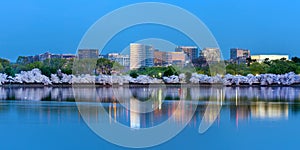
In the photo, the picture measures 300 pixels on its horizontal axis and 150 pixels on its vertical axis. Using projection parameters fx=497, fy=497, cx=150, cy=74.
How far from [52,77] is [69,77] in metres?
1.27

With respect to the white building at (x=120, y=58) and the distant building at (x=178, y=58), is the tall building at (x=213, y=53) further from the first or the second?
the white building at (x=120, y=58)

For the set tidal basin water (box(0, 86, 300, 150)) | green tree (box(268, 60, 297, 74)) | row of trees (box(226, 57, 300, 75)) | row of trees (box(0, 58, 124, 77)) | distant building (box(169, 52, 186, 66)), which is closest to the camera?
tidal basin water (box(0, 86, 300, 150))

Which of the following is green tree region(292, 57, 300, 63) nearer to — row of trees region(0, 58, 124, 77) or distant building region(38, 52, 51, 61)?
row of trees region(0, 58, 124, 77)

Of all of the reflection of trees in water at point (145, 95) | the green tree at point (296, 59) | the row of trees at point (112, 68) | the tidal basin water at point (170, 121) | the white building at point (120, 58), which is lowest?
the tidal basin water at point (170, 121)

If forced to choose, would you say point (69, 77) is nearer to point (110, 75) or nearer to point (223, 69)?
point (110, 75)

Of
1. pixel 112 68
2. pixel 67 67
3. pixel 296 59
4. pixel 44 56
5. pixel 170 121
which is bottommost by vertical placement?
pixel 170 121

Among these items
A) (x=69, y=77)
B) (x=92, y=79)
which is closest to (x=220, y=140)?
(x=92, y=79)

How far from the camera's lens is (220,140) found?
29.7 feet

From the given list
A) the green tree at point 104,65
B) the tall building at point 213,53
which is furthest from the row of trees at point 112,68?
the tall building at point 213,53

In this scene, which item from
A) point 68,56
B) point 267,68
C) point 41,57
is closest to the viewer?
point 267,68

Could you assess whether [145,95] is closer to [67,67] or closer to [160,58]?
[160,58]

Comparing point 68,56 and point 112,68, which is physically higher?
point 68,56

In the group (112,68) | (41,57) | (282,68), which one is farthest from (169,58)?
(41,57)

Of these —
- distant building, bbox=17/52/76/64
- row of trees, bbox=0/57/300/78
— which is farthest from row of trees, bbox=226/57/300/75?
distant building, bbox=17/52/76/64
